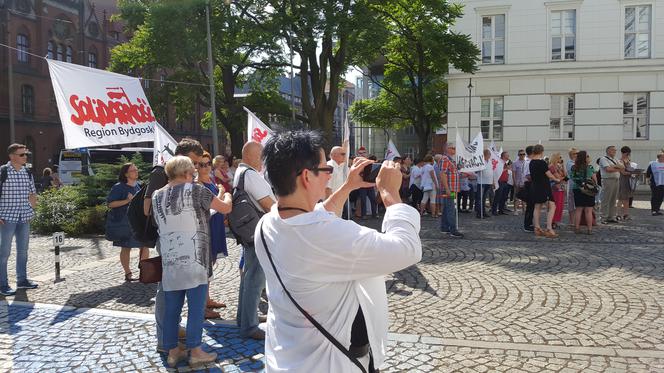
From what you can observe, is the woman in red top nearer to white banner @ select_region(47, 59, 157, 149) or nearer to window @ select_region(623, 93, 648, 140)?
white banner @ select_region(47, 59, 157, 149)

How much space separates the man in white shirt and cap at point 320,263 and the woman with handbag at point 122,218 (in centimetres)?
584

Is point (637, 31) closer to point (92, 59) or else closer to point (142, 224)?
point (142, 224)

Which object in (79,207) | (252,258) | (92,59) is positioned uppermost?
(92,59)

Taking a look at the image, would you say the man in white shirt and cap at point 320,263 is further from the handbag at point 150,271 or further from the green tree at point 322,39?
the green tree at point 322,39

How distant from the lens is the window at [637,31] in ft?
80.7

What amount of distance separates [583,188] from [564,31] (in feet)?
57.4

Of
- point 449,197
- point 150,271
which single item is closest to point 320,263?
point 150,271

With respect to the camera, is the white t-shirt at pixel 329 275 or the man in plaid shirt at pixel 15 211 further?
the man in plaid shirt at pixel 15 211

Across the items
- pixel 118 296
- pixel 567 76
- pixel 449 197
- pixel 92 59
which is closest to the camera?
pixel 118 296

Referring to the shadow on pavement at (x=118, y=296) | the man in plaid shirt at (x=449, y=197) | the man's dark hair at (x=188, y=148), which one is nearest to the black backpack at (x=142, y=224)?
the man's dark hair at (x=188, y=148)

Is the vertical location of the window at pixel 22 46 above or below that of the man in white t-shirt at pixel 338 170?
above

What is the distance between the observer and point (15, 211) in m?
6.90

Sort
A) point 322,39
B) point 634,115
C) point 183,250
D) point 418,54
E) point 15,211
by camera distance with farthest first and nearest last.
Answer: point 418,54, point 634,115, point 322,39, point 15,211, point 183,250

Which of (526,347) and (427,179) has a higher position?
(427,179)
